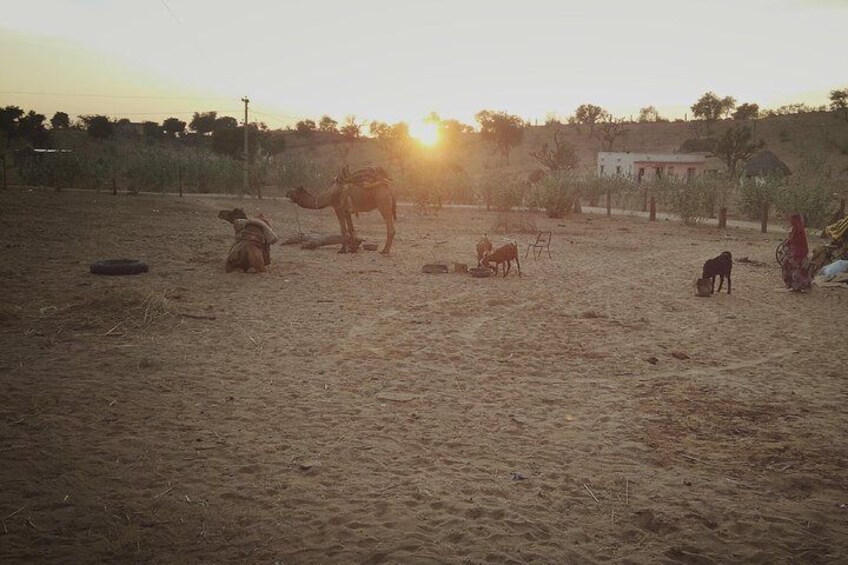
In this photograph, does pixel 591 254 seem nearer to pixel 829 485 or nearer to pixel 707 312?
pixel 707 312

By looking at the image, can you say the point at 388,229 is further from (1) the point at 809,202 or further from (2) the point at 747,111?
(2) the point at 747,111


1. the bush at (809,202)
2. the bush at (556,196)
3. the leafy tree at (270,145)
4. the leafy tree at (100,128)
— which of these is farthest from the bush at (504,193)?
the leafy tree at (100,128)

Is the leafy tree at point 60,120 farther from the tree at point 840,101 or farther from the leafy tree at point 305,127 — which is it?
the tree at point 840,101

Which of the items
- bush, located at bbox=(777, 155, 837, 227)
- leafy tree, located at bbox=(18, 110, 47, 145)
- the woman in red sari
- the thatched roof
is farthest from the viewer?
leafy tree, located at bbox=(18, 110, 47, 145)

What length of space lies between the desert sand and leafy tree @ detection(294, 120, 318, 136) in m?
72.2

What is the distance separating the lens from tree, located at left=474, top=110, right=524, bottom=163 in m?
65.2

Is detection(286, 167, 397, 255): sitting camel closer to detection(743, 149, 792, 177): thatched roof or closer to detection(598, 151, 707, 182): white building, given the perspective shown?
detection(598, 151, 707, 182): white building

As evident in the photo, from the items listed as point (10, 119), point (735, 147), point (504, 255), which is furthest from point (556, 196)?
point (10, 119)

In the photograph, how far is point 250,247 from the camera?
11.7 metres

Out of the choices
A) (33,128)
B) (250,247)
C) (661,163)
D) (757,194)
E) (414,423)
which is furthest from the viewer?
(33,128)

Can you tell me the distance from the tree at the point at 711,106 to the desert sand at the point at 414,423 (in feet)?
214

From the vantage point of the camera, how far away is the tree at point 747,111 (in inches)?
2613

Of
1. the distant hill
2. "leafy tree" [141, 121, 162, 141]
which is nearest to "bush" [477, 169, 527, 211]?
the distant hill

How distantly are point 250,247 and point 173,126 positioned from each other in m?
71.3
